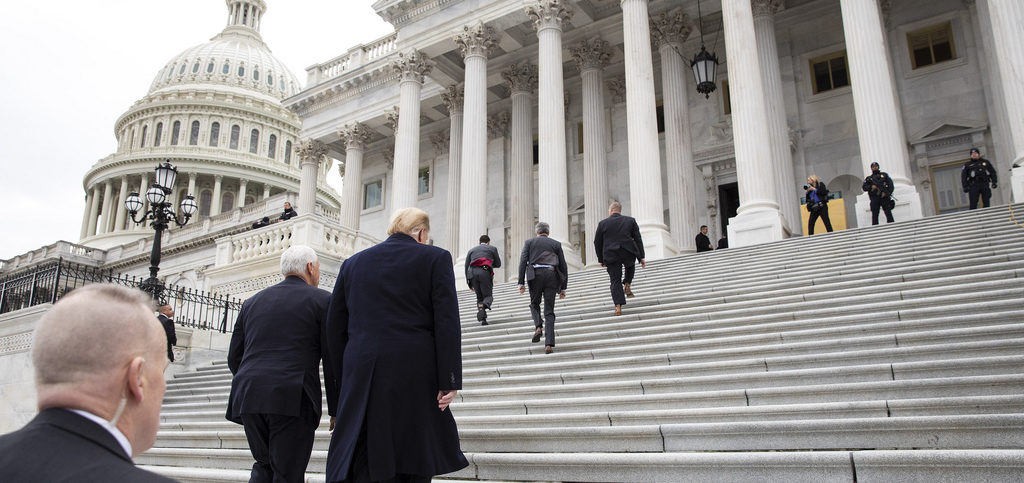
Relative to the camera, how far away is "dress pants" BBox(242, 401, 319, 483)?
14.3ft

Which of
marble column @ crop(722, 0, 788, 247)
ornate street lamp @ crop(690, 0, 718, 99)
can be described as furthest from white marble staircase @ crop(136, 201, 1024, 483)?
ornate street lamp @ crop(690, 0, 718, 99)

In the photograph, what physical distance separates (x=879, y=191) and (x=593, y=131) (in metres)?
11.1

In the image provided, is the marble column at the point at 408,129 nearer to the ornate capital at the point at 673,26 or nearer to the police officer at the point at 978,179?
the ornate capital at the point at 673,26

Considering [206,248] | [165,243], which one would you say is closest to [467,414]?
[206,248]

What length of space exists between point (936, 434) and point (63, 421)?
199 inches

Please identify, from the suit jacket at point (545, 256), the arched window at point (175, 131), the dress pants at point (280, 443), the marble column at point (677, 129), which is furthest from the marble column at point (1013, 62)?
the arched window at point (175, 131)

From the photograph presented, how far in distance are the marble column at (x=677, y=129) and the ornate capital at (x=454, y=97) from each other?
792cm

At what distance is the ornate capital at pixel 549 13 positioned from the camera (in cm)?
2195

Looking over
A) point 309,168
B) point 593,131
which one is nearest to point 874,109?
point 593,131

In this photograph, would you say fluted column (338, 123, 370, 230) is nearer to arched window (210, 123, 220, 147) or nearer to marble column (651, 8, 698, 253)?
marble column (651, 8, 698, 253)

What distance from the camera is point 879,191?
14.6 meters

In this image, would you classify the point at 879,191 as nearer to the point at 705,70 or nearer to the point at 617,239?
the point at 705,70

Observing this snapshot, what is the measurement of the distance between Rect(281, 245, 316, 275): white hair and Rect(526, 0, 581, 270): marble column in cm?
1490

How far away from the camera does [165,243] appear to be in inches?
2030
